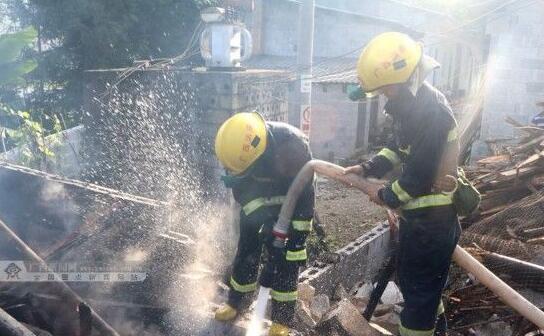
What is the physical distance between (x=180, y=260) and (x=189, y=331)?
0.69 metres

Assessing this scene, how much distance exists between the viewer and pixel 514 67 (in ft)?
35.1

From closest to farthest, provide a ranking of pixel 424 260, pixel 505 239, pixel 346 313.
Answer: pixel 424 260
pixel 346 313
pixel 505 239

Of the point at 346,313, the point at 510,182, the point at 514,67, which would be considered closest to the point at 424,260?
the point at 346,313

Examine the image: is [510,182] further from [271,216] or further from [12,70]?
[12,70]

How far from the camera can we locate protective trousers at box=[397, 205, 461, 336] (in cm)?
333

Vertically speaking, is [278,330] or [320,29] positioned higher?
[320,29]

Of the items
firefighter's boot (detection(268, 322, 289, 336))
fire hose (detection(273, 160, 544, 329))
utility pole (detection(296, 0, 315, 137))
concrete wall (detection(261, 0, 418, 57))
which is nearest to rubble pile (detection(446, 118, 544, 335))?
fire hose (detection(273, 160, 544, 329))

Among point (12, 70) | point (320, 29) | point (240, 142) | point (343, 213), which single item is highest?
point (320, 29)

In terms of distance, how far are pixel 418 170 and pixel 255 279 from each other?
1885 mm

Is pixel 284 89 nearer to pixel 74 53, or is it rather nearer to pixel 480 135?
pixel 480 135

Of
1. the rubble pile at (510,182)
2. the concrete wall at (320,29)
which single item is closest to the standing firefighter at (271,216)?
the rubble pile at (510,182)

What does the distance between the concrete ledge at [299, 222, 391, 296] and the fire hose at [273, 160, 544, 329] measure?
1.49 metres

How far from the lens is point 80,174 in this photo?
6.29m

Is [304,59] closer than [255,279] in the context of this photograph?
No
